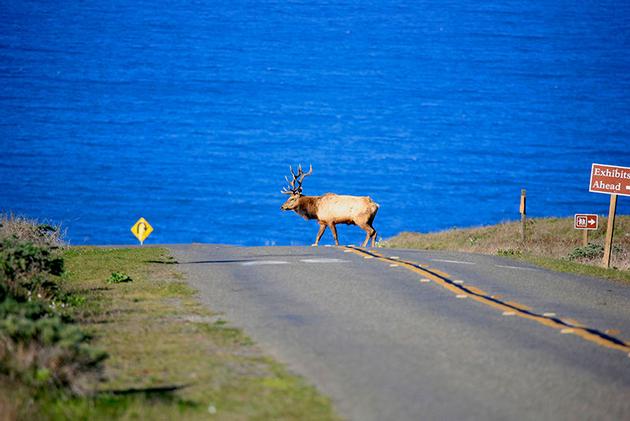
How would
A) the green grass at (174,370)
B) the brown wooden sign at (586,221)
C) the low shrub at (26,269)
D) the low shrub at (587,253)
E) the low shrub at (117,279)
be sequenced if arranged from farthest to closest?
the low shrub at (587,253), the brown wooden sign at (586,221), the low shrub at (117,279), the low shrub at (26,269), the green grass at (174,370)

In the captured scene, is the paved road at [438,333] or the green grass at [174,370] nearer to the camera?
the green grass at [174,370]

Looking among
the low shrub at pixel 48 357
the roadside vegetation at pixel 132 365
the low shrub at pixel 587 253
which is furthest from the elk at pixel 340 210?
the low shrub at pixel 48 357

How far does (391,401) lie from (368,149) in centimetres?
12407

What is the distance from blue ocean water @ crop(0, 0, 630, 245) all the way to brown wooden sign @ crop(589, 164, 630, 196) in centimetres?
7043

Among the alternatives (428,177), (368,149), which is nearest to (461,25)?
(368,149)

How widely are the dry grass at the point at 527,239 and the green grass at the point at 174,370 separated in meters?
18.9

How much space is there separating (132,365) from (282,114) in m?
130

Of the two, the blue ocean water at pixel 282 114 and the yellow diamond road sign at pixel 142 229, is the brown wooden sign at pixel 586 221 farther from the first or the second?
the blue ocean water at pixel 282 114

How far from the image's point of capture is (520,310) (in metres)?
14.7

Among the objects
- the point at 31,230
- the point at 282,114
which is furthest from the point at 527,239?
the point at 282,114

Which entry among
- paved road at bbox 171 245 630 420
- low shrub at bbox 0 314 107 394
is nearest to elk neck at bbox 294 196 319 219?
paved road at bbox 171 245 630 420

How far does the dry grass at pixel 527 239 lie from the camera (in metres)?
34.2

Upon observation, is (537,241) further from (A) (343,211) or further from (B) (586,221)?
(B) (586,221)

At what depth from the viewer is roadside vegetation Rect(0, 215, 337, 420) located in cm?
877
